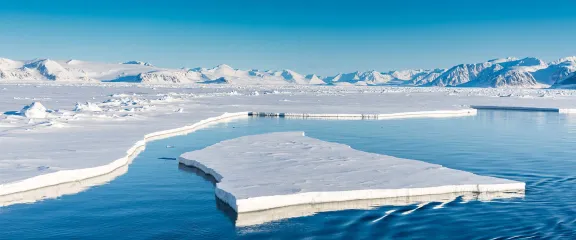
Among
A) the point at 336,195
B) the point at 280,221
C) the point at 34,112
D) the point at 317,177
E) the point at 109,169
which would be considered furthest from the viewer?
the point at 34,112

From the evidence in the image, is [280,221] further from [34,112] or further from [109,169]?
[34,112]

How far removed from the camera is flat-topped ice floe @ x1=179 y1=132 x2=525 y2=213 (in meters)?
9.48

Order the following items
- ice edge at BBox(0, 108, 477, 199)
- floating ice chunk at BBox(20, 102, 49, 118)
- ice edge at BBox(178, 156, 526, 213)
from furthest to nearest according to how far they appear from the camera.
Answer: floating ice chunk at BBox(20, 102, 49, 118) → ice edge at BBox(0, 108, 477, 199) → ice edge at BBox(178, 156, 526, 213)

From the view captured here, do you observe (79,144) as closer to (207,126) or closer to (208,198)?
(208,198)

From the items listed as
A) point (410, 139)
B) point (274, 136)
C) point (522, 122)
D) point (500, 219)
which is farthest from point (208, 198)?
point (522, 122)

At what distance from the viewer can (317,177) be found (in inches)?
427

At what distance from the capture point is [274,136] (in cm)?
1812

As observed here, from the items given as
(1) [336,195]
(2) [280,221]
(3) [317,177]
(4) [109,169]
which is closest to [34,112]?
(4) [109,169]

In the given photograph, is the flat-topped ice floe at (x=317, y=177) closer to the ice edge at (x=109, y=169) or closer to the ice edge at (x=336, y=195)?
the ice edge at (x=336, y=195)

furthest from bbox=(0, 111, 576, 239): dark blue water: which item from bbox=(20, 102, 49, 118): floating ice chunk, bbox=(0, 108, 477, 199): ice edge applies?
bbox=(20, 102, 49, 118): floating ice chunk

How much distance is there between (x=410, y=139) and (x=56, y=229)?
542 inches

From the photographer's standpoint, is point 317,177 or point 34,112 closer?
point 317,177

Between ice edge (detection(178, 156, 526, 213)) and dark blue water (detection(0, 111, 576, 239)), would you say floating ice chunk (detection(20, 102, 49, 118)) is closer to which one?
dark blue water (detection(0, 111, 576, 239))

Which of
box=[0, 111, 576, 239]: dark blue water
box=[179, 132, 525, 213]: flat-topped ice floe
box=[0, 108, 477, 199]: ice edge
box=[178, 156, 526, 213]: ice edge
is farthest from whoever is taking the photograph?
box=[0, 108, 477, 199]: ice edge
